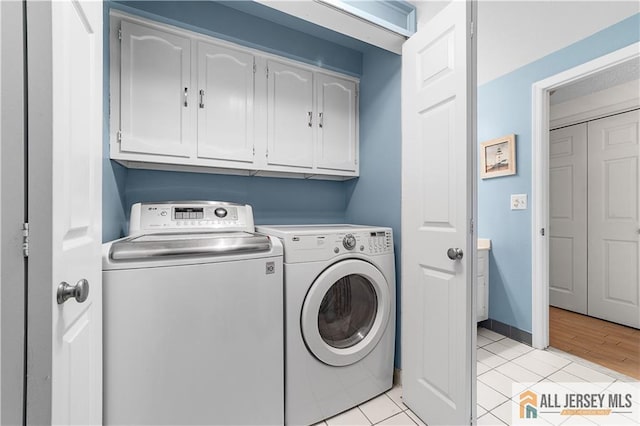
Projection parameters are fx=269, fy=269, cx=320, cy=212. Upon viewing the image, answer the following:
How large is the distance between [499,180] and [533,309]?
43.6 inches

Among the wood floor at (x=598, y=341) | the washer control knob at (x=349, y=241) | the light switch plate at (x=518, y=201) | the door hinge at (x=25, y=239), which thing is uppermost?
the light switch plate at (x=518, y=201)

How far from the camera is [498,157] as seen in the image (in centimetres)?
244

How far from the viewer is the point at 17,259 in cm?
51

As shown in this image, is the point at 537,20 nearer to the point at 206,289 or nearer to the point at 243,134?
the point at 243,134

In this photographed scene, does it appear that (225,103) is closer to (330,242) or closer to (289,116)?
(289,116)

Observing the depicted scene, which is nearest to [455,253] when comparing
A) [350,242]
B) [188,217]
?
[350,242]

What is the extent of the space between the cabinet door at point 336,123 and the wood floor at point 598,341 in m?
2.28

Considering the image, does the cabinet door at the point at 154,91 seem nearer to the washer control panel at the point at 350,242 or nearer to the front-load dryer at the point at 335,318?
the front-load dryer at the point at 335,318

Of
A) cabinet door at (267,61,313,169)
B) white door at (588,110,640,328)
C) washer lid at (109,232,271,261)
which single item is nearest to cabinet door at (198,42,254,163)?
cabinet door at (267,61,313,169)

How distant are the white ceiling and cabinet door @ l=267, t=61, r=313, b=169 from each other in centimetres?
85

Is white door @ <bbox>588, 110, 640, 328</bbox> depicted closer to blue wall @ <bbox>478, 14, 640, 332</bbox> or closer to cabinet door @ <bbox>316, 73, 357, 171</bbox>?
blue wall @ <bbox>478, 14, 640, 332</bbox>

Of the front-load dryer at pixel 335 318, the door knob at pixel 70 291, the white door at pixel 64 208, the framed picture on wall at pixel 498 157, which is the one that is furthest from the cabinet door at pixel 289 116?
the framed picture on wall at pixel 498 157

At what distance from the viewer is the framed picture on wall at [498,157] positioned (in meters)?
2.30

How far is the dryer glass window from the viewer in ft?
4.83
